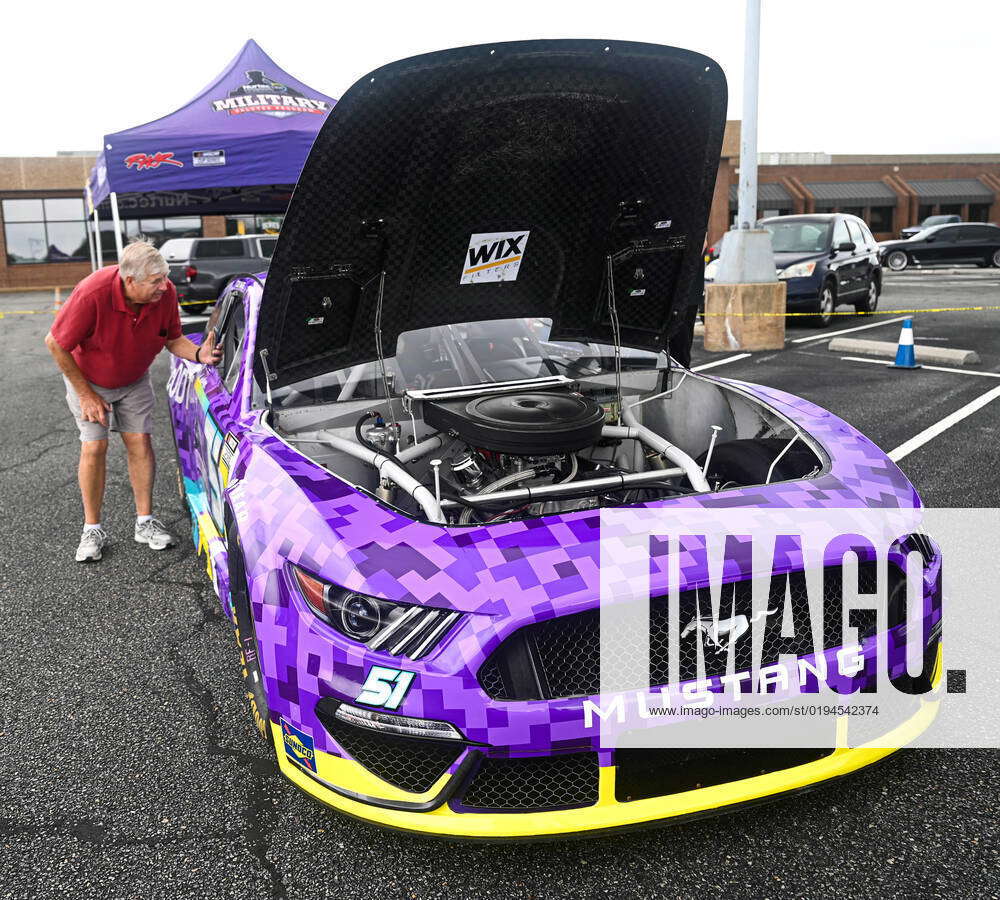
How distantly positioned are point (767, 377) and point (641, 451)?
569cm

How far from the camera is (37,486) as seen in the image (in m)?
5.91

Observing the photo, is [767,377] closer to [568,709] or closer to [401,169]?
[401,169]

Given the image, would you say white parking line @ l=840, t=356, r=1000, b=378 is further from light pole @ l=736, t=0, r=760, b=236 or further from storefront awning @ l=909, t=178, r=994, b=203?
storefront awning @ l=909, t=178, r=994, b=203

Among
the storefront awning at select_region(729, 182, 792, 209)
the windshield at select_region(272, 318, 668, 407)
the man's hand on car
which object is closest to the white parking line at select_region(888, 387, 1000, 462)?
the windshield at select_region(272, 318, 668, 407)

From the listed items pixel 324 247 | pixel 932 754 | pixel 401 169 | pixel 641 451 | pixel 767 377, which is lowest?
pixel 767 377

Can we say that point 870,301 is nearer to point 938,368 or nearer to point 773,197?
point 938,368

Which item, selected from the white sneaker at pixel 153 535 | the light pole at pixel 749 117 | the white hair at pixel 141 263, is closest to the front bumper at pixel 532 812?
the white sneaker at pixel 153 535

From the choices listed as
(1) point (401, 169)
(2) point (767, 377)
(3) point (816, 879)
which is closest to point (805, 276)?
(2) point (767, 377)

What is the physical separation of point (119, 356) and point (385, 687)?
3.09 metres

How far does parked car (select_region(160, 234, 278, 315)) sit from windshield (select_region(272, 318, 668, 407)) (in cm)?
1371

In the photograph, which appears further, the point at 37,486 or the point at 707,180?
the point at 37,486

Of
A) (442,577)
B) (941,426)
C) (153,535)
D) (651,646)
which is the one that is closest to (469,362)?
(442,577)

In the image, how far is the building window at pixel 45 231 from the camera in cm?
3456

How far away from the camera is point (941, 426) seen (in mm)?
6402
